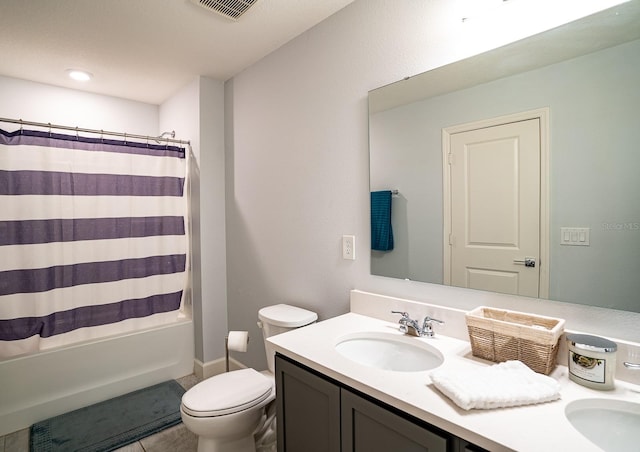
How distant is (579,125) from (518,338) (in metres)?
0.69

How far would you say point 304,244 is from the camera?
6.71 ft

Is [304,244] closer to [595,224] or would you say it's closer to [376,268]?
[376,268]

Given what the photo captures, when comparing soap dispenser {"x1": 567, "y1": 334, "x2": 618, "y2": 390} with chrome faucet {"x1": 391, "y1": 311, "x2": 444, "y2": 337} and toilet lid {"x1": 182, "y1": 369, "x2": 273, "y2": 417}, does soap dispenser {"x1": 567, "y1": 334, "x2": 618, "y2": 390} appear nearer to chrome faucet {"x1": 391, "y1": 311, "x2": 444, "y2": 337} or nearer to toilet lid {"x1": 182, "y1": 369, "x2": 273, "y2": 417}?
chrome faucet {"x1": 391, "y1": 311, "x2": 444, "y2": 337}

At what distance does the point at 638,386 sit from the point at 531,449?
0.53m

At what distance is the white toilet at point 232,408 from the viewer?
1.49 metres

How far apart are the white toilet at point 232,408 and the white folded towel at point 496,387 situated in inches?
38.1

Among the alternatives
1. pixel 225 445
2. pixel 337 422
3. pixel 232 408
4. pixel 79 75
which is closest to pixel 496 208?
pixel 337 422

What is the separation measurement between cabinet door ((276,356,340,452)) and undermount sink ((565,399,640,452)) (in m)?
0.65

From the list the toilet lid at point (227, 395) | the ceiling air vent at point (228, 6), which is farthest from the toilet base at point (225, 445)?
the ceiling air vent at point (228, 6)

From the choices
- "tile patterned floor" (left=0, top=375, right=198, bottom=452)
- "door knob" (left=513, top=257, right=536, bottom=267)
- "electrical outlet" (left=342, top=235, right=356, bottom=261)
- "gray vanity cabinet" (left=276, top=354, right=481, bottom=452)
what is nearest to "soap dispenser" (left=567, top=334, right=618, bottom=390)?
"door knob" (left=513, top=257, right=536, bottom=267)

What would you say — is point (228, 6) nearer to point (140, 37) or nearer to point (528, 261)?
point (140, 37)

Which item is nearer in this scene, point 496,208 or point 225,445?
point 496,208

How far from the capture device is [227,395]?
1567mm

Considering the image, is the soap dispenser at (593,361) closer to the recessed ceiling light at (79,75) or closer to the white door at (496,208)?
the white door at (496,208)
